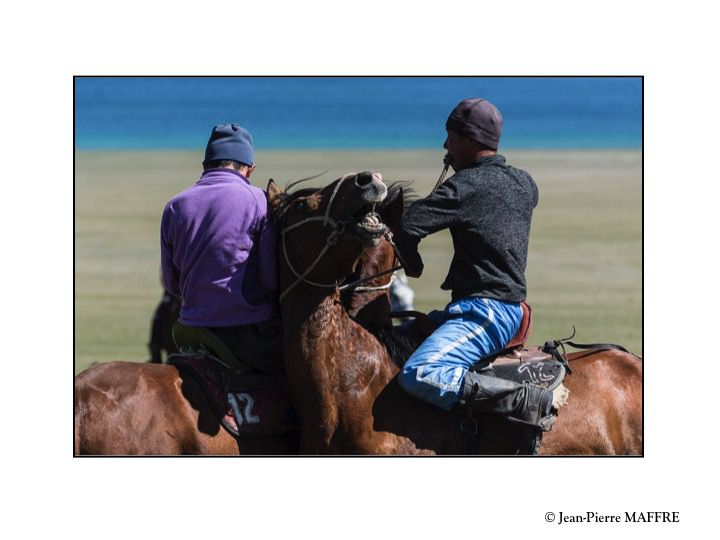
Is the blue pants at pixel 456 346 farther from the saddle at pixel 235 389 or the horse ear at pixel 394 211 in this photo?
the saddle at pixel 235 389

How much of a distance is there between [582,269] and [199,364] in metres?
14.6

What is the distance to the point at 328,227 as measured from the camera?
5.80m

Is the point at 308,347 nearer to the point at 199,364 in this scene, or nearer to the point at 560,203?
the point at 199,364

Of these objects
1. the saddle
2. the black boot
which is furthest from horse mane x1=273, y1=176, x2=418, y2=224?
the black boot

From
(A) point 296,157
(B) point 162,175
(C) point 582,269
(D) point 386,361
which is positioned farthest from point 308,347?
(B) point 162,175

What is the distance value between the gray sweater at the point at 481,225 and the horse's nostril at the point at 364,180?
1.64 feet

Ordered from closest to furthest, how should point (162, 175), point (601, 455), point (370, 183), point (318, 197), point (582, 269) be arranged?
point (370, 183)
point (318, 197)
point (601, 455)
point (582, 269)
point (162, 175)

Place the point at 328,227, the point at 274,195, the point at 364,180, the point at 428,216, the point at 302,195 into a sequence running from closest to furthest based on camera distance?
the point at 364,180 < the point at 328,227 < the point at 428,216 < the point at 302,195 < the point at 274,195

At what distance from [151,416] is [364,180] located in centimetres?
163

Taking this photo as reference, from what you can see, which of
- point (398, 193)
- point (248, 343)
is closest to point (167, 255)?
point (248, 343)

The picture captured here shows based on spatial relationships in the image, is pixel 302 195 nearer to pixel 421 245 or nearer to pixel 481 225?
pixel 481 225

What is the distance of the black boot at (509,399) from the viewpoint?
19.5 feet

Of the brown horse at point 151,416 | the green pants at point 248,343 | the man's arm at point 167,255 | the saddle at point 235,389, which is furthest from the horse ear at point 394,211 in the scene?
the man's arm at point 167,255

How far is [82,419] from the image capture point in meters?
5.75
